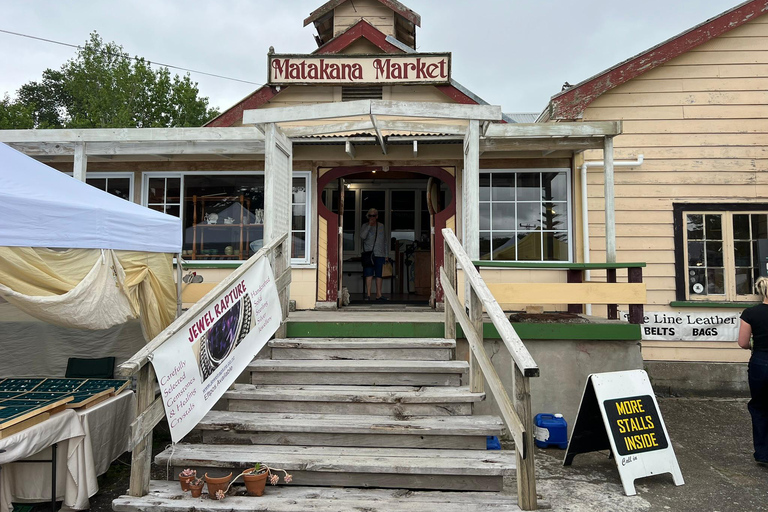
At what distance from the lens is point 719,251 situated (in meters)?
7.18

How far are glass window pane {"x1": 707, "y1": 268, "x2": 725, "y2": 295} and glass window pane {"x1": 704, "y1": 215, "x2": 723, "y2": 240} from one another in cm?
49

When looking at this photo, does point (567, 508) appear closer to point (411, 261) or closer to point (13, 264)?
point (13, 264)

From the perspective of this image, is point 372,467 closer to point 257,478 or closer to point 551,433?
point 257,478

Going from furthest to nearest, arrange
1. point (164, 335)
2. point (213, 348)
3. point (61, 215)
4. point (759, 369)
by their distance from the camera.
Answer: point (759, 369) < point (61, 215) < point (213, 348) < point (164, 335)

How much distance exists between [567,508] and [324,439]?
5.76 ft

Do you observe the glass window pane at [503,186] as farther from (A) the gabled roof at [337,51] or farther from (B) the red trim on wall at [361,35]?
(B) the red trim on wall at [361,35]

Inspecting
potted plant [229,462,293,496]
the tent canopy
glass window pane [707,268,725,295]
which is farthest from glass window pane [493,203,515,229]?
potted plant [229,462,293,496]

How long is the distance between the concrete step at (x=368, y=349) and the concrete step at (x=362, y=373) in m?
0.18

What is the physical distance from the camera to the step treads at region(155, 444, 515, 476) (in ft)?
10.5

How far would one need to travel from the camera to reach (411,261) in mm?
10812

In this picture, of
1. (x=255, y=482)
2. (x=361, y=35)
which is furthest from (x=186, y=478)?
(x=361, y=35)

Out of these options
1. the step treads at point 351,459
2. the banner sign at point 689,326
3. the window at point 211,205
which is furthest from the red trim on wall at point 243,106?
the banner sign at point 689,326

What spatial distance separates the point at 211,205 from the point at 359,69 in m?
3.07

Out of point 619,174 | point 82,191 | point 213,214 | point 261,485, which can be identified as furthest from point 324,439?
point 619,174
